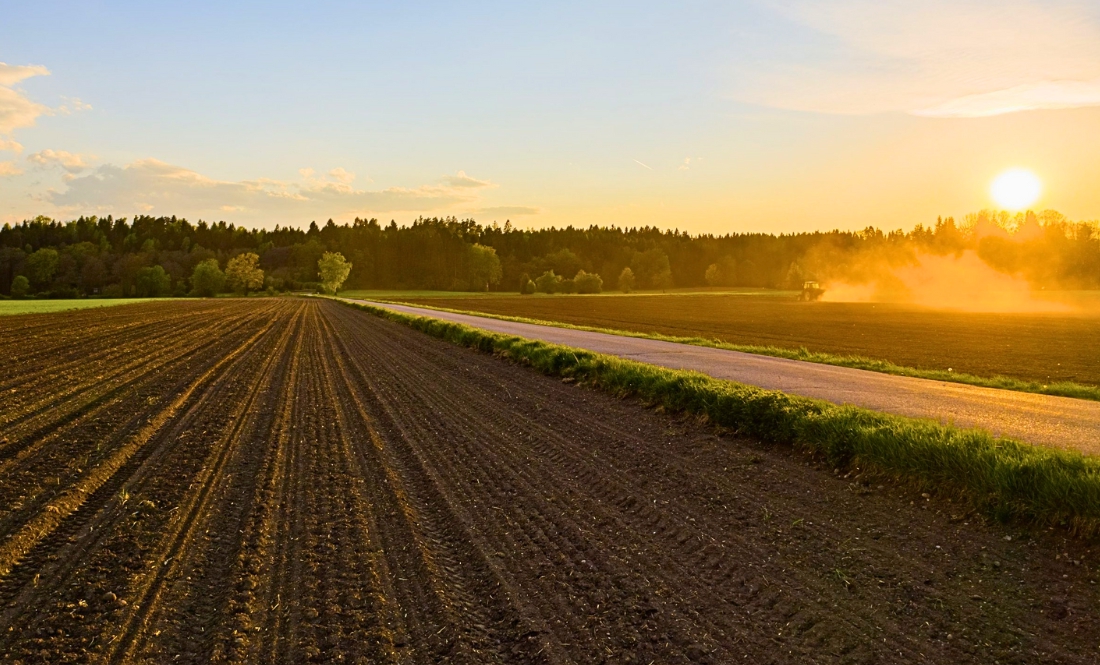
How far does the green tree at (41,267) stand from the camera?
384ft

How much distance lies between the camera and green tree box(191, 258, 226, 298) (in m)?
125

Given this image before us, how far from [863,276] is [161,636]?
400 feet

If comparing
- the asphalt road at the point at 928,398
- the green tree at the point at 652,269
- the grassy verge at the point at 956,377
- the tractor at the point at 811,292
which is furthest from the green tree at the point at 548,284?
the asphalt road at the point at 928,398

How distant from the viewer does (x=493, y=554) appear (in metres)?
5.54

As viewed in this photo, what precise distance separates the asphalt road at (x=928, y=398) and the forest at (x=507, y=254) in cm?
9628

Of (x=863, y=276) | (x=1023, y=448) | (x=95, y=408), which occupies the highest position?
(x=863, y=276)

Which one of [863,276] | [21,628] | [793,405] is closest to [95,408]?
[21,628]

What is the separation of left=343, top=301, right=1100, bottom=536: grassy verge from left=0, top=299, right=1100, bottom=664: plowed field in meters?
0.31

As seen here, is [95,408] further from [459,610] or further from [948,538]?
[948,538]

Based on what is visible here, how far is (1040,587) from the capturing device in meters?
4.69

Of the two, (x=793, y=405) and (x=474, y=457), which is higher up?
(x=793, y=405)

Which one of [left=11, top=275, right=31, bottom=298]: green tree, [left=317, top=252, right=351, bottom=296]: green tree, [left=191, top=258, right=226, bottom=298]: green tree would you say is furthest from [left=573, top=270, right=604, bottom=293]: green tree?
[left=11, top=275, right=31, bottom=298]: green tree

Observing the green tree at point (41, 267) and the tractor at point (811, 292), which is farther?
the green tree at point (41, 267)

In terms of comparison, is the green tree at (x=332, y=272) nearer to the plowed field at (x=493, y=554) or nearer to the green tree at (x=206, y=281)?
the green tree at (x=206, y=281)
